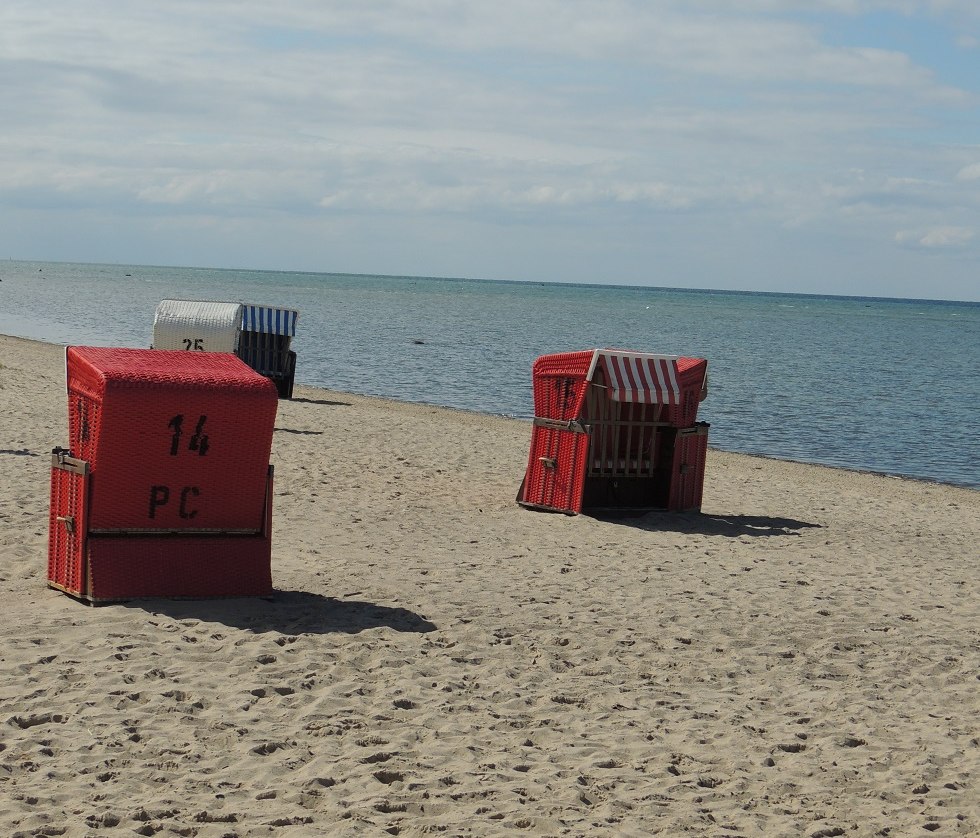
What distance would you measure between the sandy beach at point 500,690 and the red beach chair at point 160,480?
25cm

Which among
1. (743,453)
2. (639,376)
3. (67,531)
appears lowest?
(743,453)

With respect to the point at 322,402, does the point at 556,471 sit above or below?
above

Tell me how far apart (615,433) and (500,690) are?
6712 mm

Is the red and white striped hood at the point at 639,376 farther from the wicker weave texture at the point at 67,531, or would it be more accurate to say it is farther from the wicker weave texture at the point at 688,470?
the wicker weave texture at the point at 67,531

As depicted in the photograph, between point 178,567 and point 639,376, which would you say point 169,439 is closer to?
point 178,567

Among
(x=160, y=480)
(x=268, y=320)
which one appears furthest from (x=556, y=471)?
(x=268, y=320)

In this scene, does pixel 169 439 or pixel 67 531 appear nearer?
pixel 169 439

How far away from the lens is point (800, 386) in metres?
40.5

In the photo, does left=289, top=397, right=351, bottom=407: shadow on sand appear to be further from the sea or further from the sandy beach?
the sandy beach

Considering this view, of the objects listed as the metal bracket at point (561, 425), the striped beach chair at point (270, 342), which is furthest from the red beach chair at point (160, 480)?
the striped beach chair at point (270, 342)

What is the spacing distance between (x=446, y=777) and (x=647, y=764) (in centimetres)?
101

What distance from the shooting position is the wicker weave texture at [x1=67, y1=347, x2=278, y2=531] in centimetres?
750

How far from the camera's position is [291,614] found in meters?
7.79

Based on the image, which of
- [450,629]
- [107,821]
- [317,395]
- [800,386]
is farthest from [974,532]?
[800,386]
